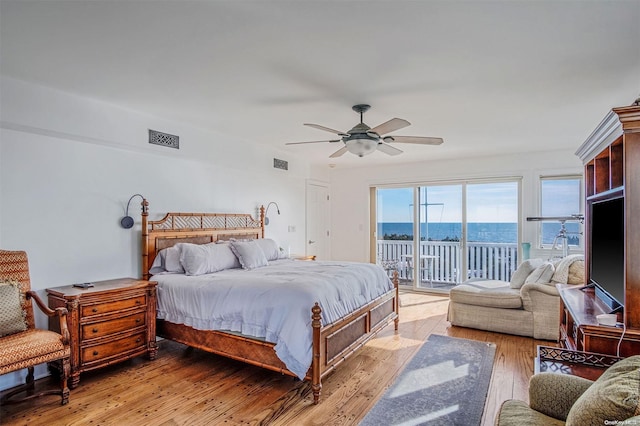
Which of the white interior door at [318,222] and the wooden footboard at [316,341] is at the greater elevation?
the white interior door at [318,222]

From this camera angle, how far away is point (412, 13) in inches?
76.8

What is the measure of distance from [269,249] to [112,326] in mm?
2159

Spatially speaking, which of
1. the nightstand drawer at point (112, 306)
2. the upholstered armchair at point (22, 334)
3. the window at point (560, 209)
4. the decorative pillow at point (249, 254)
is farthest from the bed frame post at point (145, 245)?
the window at point (560, 209)

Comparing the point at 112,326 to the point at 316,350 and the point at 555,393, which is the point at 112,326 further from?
the point at 555,393

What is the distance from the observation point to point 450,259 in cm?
678

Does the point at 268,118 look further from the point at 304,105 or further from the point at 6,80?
the point at 6,80

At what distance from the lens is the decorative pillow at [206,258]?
390 centimetres

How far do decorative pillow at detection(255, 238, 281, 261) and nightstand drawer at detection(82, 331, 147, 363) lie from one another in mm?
1811

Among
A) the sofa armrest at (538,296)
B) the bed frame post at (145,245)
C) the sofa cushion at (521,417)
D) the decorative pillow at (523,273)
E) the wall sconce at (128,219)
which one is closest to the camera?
the sofa cushion at (521,417)

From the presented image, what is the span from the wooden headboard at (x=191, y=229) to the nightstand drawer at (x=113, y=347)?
0.77 metres

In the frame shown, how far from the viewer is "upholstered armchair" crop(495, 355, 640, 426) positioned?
3.62 feet

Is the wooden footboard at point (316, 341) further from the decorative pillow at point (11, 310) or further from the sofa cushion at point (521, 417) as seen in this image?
the sofa cushion at point (521, 417)

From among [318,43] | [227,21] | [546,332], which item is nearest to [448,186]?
[546,332]

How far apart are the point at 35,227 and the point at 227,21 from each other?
2603mm
